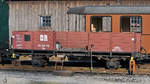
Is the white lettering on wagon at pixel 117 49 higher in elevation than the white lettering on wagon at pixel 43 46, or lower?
lower

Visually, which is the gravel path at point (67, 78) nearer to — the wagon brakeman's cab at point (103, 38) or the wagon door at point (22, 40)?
the wagon brakeman's cab at point (103, 38)

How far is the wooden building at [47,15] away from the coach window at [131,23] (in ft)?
18.5

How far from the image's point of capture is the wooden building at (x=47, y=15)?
2431cm

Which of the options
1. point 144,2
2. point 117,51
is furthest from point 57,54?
point 144,2

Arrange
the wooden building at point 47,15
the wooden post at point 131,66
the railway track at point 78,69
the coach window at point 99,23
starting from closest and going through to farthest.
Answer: the wooden post at point 131,66
the railway track at point 78,69
the coach window at point 99,23
the wooden building at point 47,15

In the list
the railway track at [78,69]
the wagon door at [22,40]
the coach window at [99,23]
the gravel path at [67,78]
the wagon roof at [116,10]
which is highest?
the wagon roof at [116,10]

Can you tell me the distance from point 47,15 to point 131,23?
873 centimetres

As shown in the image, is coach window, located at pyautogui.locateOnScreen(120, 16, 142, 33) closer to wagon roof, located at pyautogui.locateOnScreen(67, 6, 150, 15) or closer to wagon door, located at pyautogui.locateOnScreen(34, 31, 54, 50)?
wagon roof, located at pyautogui.locateOnScreen(67, 6, 150, 15)

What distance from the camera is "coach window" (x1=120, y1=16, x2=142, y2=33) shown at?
18.3 meters

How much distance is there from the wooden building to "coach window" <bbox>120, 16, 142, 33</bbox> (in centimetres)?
565

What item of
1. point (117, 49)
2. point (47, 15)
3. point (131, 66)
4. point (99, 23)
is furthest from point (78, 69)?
point (47, 15)

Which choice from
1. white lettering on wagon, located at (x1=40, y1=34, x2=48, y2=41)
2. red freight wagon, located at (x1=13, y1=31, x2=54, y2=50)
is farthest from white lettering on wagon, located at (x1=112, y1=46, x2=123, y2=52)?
white lettering on wagon, located at (x1=40, y1=34, x2=48, y2=41)

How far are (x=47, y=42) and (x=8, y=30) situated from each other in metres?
7.23

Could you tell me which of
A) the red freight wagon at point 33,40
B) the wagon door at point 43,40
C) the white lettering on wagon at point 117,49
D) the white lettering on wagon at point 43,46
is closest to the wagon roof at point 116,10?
the white lettering on wagon at point 117,49
